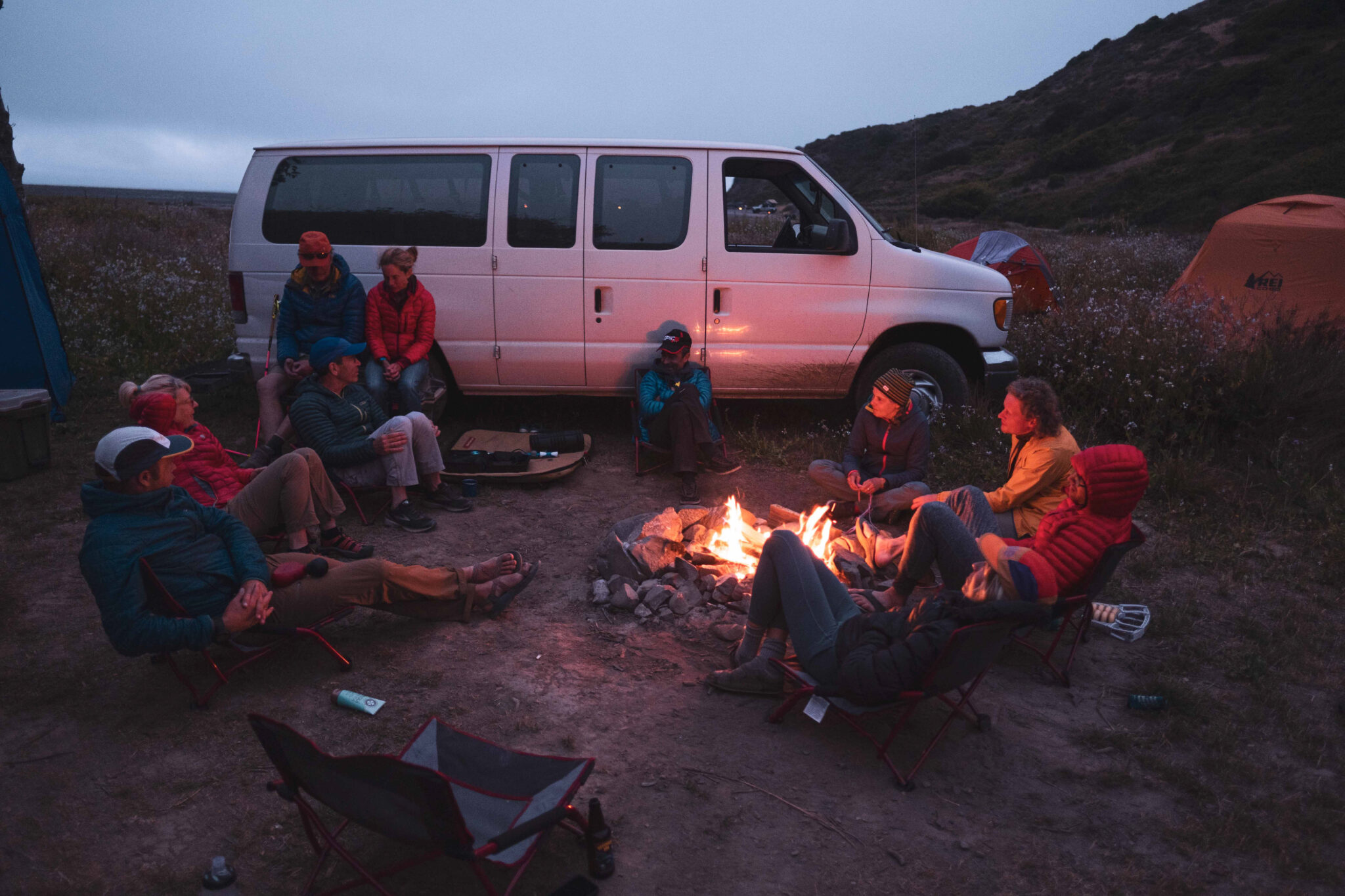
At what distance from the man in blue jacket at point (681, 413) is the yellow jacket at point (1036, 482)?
222 cm

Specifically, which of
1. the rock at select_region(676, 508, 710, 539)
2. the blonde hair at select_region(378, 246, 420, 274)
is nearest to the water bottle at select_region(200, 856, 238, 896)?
the rock at select_region(676, 508, 710, 539)

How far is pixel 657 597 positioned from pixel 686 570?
31 centimetres

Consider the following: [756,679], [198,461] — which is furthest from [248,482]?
[756,679]

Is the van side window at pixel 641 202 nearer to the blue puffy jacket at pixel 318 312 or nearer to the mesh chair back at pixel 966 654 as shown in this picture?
the blue puffy jacket at pixel 318 312

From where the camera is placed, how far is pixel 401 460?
16.9ft

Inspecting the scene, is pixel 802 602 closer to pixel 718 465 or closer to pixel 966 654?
pixel 966 654

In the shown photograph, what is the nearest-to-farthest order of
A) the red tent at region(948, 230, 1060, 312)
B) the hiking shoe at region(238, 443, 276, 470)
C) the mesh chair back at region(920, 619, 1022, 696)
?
the mesh chair back at region(920, 619, 1022, 696), the hiking shoe at region(238, 443, 276, 470), the red tent at region(948, 230, 1060, 312)

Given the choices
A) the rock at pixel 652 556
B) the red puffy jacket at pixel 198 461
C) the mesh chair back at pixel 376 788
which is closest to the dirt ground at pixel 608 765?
the rock at pixel 652 556

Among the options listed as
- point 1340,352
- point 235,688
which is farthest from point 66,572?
point 1340,352

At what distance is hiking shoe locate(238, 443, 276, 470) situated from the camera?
17.7ft

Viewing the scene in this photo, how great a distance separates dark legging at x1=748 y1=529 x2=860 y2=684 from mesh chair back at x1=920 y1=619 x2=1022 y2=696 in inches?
16.7

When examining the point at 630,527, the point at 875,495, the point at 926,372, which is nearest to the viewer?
the point at 630,527

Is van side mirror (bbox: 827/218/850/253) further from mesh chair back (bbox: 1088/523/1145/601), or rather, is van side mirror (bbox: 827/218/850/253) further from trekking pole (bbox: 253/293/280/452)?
trekking pole (bbox: 253/293/280/452)

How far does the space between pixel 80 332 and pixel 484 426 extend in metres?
5.28
